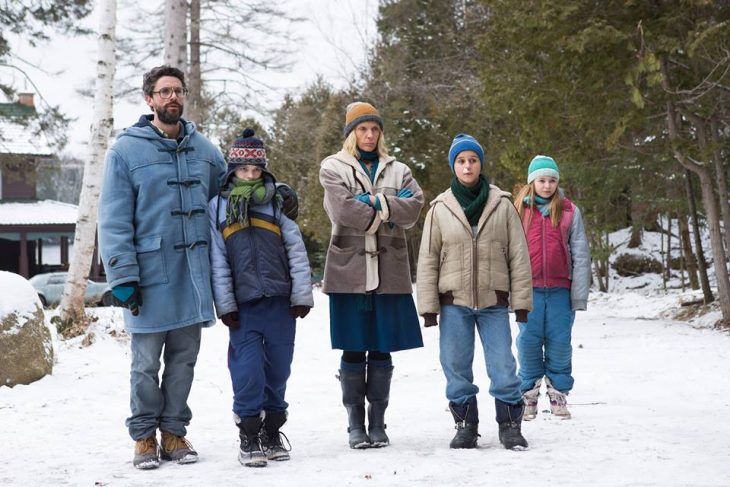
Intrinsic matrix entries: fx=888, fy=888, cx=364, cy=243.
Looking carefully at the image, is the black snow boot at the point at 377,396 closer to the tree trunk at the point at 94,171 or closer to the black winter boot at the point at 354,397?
the black winter boot at the point at 354,397

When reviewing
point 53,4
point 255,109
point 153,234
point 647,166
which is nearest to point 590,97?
point 647,166

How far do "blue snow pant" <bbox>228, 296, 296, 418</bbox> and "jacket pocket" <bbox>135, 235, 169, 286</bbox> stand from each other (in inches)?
20.1

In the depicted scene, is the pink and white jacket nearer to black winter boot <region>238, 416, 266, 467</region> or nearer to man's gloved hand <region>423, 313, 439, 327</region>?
man's gloved hand <region>423, 313, 439, 327</region>

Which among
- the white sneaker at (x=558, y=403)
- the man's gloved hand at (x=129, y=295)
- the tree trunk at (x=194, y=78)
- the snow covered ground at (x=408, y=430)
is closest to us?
the snow covered ground at (x=408, y=430)

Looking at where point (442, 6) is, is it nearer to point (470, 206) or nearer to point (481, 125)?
point (481, 125)

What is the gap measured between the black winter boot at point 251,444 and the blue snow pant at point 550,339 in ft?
7.90

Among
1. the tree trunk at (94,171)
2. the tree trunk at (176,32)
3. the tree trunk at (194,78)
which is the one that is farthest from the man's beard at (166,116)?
the tree trunk at (194,78)

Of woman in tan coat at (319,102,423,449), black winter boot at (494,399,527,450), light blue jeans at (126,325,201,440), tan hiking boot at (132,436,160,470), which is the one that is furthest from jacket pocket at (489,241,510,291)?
tan hiking boot at (132,436,160,470)

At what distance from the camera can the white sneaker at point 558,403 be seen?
259 inches

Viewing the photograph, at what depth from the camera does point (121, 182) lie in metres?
5.22

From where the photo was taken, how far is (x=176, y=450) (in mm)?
5242

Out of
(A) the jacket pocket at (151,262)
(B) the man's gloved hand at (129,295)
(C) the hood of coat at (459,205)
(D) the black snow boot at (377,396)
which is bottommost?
(D) the black snow boot at (377,396)

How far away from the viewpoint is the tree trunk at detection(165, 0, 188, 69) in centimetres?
1528

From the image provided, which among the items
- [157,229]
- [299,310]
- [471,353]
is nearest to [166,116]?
[157,229]
